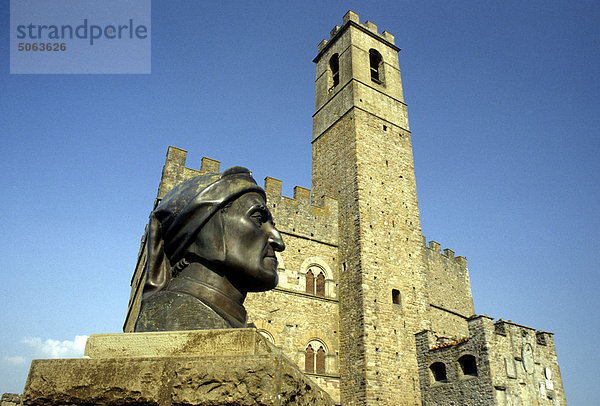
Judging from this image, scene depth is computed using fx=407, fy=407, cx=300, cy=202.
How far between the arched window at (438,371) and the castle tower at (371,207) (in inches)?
24.8

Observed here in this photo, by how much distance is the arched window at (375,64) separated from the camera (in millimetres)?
19834

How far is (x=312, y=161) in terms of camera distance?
19.4 meters

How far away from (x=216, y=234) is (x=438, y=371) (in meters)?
13.4

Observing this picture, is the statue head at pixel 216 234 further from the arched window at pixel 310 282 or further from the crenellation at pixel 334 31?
the crenellation at pixel 334 31

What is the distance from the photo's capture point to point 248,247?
2.70 metres

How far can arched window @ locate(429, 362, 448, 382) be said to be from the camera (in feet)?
44.4

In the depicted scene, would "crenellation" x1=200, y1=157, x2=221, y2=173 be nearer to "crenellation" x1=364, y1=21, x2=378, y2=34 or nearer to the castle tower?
the castle tower

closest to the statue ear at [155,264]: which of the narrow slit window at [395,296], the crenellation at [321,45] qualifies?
the narrow slit window at [395,296]

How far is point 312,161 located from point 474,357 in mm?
10723

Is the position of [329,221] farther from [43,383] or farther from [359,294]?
[43,383]

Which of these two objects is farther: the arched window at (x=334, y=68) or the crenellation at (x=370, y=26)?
the crenellation at (x=370, y=26)

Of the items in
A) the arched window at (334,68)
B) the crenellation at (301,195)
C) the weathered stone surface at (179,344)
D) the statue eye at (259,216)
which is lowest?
the weathered stone surface at (179,344)

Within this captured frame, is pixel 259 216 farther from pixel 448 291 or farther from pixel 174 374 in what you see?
pixel 448 291

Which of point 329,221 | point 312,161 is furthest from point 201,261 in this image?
point 312,161
